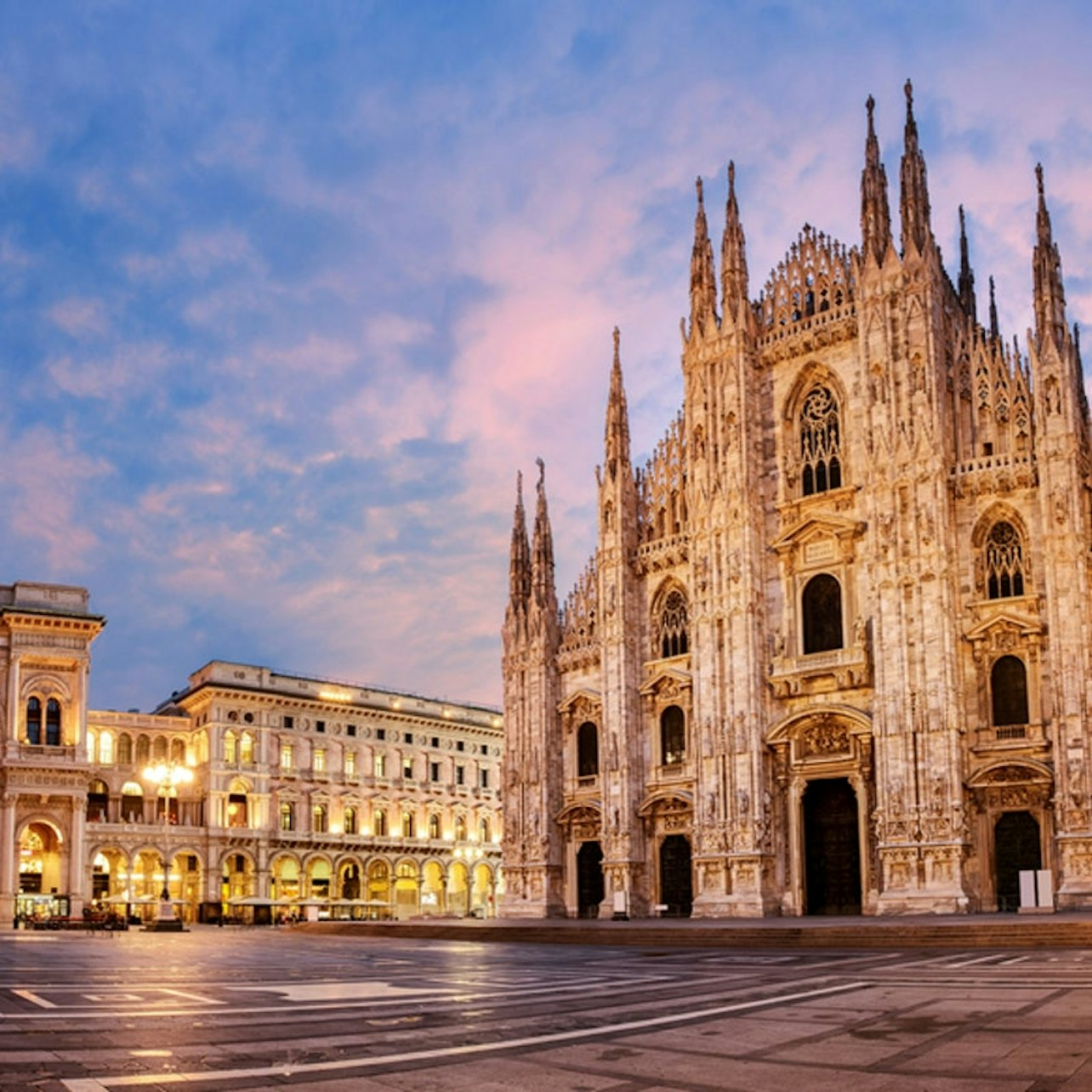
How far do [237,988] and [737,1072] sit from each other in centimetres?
957

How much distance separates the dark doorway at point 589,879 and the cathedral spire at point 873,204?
2411 cm

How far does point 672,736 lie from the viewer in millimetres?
47156

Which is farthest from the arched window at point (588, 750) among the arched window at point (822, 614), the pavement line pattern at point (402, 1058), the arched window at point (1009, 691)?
the pavement line pattern at point (402, 1058)

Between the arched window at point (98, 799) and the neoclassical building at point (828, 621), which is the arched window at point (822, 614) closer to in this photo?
the neoclassical building at point (828, 621)

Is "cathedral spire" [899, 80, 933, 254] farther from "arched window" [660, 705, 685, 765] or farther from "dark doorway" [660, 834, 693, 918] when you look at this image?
"dark doorway" [660, 834, 693, 918]

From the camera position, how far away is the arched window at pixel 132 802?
266ft

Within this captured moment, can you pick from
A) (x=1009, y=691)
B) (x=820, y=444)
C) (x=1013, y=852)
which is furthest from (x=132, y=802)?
(x=1009, y=691)

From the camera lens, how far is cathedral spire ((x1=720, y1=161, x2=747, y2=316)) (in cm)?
4750

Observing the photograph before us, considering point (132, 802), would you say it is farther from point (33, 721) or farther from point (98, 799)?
point (33, 721)

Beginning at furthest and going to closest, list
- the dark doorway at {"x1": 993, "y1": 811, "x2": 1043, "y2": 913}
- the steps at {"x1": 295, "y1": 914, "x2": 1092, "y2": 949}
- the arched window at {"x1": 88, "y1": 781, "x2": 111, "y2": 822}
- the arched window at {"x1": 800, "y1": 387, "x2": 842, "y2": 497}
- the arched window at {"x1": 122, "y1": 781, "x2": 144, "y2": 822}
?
the arched window at {"x1": 122, "y1": 781, "x2": 144, "y2": 822} < the arched window at {"x1": 88, "y1": 781, "x2": 111, "y2": 822} < the arched window at {"x1": 800, "y1": 387, "x2": 842, "y2": 497} < the dark doorway at {"x1": 993, "y1": 811, "x2": 1043, "y2": 913} < the steps at {"x1": 295, "y1": 914, "x2": 1092, "y2": 949}

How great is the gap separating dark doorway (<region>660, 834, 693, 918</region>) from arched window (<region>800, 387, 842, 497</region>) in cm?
1341

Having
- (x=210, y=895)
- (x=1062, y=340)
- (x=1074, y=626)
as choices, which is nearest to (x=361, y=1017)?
(x=1074, y=626)

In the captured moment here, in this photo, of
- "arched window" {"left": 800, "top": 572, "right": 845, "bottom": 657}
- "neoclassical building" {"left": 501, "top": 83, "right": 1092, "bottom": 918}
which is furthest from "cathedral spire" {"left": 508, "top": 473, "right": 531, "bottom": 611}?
"arched window" {"left": 800, "top": 572, "right": 845, "bottom": 657}

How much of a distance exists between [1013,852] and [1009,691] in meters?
4.76
